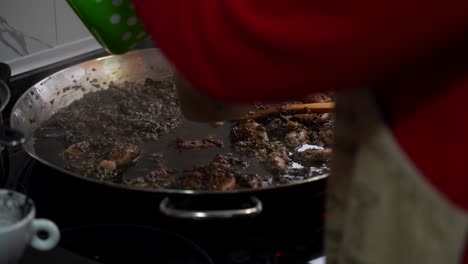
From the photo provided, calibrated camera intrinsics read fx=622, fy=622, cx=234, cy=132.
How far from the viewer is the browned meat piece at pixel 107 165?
1.14m

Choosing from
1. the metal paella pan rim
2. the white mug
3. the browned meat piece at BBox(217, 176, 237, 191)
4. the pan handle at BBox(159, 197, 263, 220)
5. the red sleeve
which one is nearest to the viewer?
the red sleeve

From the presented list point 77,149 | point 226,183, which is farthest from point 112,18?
point 77,149

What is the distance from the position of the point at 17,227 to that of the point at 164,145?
0.59m

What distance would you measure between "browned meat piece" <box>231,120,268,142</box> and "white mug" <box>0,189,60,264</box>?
0.59 metres

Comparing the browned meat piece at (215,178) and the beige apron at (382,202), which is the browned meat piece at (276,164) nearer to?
the browned meat piece at (215,178)

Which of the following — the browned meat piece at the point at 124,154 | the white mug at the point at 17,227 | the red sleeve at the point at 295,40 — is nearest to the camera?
the red sleeve at the point at 295,40

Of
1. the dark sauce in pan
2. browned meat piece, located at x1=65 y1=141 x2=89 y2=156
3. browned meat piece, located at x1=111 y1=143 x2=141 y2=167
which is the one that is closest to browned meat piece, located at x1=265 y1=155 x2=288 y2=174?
the dark sauce in pan

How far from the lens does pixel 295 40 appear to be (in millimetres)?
453

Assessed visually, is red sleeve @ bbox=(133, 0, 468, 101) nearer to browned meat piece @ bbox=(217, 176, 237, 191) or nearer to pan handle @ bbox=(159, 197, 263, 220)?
pan handle @ bbox=(159, 197, 263, 220)

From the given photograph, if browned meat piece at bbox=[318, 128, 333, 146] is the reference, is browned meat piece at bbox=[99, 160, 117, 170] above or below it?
above

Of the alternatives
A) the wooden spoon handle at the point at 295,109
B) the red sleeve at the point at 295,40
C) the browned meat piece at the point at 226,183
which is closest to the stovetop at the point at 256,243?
the browned meat piece at the point at 226,183

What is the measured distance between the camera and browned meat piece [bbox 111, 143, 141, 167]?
1.17 m

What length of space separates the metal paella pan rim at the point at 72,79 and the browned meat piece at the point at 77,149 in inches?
2.4

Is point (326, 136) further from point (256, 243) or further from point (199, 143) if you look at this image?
point (256, 243)
